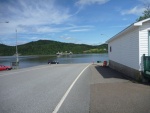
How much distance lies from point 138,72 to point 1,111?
9.59 m

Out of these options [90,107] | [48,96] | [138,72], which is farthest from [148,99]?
[138,72]

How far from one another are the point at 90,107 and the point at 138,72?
25.2ft

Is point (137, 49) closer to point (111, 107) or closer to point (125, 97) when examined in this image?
point (125, 97)

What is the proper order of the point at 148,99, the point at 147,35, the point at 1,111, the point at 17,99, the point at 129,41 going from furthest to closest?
the point at 129,41, the point at 147,35, the point at 17,99, the point at 148,99, the point at 1,111

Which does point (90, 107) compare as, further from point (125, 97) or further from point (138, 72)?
point (138, 72)

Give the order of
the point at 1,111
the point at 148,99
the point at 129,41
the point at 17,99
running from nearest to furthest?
the point at 1,111 → the point at 148,99 → the point at 17,99 → the point at 129,41

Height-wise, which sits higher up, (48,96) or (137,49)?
(137,49)

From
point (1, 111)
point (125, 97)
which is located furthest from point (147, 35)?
point (1, 111)

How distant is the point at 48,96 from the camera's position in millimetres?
10461

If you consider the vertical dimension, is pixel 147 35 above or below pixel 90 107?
above

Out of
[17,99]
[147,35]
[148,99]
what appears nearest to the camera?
[148,99]

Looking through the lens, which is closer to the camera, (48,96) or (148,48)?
(48,96)

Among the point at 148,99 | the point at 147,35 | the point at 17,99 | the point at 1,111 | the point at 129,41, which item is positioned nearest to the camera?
the point at 1,111

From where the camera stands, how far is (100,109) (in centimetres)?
798
